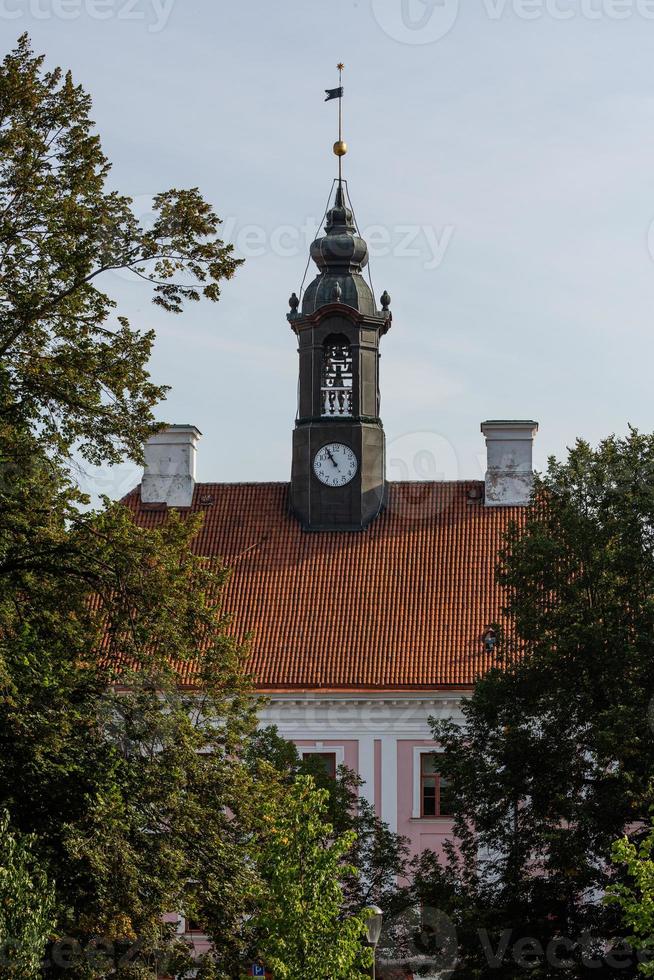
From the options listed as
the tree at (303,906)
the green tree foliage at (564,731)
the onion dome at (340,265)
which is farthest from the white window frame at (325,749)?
the tree at (303,906)

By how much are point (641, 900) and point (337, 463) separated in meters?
20.1

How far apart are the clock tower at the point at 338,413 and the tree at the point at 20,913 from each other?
25.2m

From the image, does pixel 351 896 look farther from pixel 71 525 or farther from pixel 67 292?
pixel 67 292

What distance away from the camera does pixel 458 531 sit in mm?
47125

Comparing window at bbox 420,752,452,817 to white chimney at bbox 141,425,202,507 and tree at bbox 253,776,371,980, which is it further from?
tree at bbox 253,776,371,980

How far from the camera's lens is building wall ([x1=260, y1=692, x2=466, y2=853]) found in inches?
1721

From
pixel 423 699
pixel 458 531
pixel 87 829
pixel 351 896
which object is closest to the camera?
pixel 87 829

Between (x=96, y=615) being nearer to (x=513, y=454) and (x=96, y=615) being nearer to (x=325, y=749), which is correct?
(x=325, y=749)

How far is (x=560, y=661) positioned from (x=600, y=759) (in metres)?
1.79

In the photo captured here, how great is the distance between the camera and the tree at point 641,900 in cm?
2797

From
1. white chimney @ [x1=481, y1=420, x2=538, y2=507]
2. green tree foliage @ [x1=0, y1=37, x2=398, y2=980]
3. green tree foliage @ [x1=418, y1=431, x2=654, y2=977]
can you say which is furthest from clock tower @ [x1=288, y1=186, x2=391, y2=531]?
green tree foliage @ [x1=0, y1=37, x2=398, y2=980]

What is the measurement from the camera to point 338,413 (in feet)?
157

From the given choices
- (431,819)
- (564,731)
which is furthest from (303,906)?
(431,819)

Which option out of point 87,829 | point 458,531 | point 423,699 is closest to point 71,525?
point 87,829
